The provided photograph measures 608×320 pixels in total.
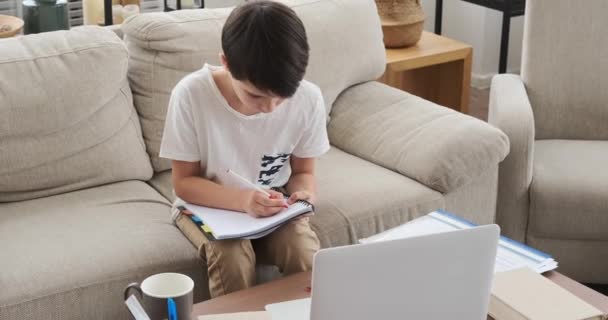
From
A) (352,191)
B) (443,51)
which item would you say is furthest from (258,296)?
(443,51)

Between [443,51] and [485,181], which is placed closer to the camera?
[485,181]

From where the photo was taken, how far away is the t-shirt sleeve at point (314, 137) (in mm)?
2016

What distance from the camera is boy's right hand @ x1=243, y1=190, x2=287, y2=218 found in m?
1.83

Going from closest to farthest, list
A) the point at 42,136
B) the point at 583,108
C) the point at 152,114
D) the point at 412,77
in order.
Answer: the point at 42,136 → the point at 152,114 → the point at 583,108 → the point at 412,77

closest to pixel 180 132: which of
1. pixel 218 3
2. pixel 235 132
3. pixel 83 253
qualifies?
pixel 235 132

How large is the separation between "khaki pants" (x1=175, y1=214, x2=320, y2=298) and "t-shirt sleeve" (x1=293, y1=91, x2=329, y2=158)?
0.16 m

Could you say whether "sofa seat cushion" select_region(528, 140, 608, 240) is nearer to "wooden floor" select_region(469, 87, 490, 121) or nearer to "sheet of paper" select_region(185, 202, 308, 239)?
"sheet of paper" select_region(185, 202, 308, 239)

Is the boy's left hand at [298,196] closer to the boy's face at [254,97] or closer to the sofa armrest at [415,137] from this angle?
the boy's face at [254,97]

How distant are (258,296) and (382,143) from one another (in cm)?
87

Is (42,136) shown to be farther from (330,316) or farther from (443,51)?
(443,51)

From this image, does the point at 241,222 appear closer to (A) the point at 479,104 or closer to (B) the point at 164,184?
(B) the point at 164,184

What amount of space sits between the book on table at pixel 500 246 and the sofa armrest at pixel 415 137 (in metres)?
0.43

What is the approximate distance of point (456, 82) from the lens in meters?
3.27

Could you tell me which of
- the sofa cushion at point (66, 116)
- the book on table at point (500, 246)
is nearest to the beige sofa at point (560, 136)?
the book on table at point (500, 246)
